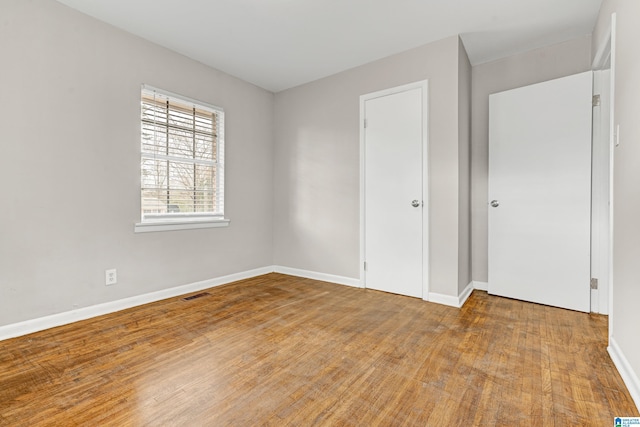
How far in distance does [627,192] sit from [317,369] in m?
1.97

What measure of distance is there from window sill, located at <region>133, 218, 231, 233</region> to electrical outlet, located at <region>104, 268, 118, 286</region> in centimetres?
40

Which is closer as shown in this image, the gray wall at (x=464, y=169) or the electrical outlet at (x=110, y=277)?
the electrical outlet at (x=110, y=277)

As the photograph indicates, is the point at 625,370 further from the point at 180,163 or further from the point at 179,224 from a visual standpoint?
the point at 180,163

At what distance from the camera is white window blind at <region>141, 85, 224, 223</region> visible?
3.04 metres

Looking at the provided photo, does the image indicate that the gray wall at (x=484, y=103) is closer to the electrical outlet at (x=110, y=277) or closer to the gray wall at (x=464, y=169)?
the gray wall at (x=464, y=169)

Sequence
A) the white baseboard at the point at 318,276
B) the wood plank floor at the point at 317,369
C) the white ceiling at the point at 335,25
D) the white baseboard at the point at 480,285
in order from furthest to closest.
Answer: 1. the white baseboard at the point at 318,276
2. the white baseboard at the point at 480,285
3. the white ceiling at the point at 335,25
4. the wood plank floor at the point at 317,369

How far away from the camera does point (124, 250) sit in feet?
9.33

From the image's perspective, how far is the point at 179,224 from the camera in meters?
3.25

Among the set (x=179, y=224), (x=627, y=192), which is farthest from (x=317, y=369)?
(x=179, y=224)

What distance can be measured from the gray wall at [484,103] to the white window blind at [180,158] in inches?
115

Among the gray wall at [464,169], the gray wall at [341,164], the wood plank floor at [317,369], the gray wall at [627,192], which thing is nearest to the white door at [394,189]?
the gray wall at [341,164]

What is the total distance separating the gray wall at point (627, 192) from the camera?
5.12 feet

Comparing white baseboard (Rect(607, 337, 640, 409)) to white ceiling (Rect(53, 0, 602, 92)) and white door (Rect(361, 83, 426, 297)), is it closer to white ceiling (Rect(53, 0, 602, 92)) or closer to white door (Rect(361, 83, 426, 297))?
white door (Rect(361, 83, 426, 297))

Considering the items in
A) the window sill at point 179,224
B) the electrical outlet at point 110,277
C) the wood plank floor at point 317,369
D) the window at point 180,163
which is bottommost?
the wood plank floor at point 317,369
